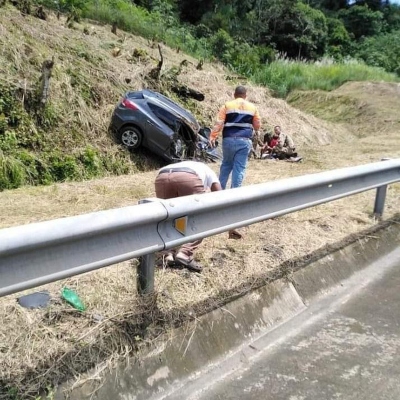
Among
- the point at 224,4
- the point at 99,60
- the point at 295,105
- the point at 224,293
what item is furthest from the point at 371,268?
the point at 224,4

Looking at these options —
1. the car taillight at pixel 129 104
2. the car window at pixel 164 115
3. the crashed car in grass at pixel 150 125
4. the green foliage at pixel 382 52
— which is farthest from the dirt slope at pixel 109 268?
the green foliage at pixel 382 52

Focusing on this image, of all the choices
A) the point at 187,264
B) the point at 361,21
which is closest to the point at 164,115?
the point at 187,264

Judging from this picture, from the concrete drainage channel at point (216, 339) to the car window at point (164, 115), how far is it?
7338 millimetres

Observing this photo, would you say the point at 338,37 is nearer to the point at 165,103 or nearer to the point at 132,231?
the point at 165,103

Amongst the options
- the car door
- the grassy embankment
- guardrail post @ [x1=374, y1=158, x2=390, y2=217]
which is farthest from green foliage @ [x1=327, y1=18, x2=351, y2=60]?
guardrail post @ [x1=374, y1=158, x2=390, y2=217]

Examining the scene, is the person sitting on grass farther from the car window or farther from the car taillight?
the car taillight

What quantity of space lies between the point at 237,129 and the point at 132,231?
4.18m

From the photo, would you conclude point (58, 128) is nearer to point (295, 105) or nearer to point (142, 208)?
point (142, 208)

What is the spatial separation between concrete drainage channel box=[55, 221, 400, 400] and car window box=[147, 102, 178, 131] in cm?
734

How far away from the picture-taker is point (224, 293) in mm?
3811

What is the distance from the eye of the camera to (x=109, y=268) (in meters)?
3.84

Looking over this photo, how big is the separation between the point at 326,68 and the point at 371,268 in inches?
1032

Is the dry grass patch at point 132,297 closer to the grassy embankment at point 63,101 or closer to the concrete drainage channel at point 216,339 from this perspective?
the concrete drainage channel at point 216,339

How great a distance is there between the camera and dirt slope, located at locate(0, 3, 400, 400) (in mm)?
2891
